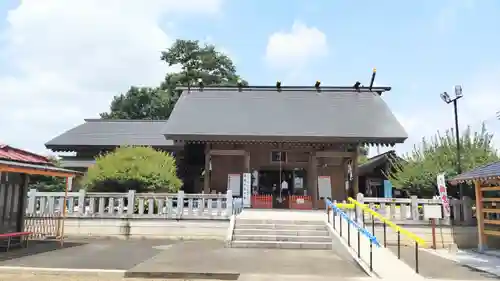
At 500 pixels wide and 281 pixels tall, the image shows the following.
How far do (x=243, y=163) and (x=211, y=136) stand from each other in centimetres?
282

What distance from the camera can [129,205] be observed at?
44.0 ft

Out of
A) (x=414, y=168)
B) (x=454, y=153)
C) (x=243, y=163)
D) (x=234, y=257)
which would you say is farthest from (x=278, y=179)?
(x=234, y=257)

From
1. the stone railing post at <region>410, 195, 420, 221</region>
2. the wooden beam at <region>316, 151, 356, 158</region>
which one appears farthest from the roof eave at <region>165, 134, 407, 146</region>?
the stone railing post at <region>410, 195, 420, 221</region>

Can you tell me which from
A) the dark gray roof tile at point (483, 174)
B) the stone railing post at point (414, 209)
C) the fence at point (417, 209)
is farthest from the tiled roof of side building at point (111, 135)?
the dark gray roof tile at point (483, 174)

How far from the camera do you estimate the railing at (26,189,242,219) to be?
44.0 ft

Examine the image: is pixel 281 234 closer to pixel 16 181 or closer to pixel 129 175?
pixel 129 175

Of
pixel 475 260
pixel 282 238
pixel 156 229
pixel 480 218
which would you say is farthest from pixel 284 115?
pixel 475 260

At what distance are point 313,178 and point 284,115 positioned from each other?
3580 millimetres

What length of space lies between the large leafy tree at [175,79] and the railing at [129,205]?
1067 inches

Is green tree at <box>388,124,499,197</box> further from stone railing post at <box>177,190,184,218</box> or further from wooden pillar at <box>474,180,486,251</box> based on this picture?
stone railing post at <box>177,190,184,218</box>

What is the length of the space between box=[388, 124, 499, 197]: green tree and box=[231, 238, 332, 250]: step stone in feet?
21.1

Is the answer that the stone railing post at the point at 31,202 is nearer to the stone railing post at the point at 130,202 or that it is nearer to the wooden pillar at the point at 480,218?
the stone railing post at the point at 130,202

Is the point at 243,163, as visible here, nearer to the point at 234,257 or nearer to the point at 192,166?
the point at 192,166

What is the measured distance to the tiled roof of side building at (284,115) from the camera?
693 inches
